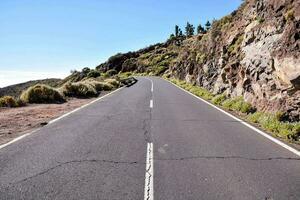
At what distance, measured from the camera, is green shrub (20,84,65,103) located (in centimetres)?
1795

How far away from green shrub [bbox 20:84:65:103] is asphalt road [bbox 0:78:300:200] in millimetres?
8253

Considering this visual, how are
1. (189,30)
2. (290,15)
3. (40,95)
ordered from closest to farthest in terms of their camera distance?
(290,15)
(40,95)
(189,30)

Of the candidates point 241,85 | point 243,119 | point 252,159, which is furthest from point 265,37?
point 252,159

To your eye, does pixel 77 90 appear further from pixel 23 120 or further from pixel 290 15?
pixel 290 15

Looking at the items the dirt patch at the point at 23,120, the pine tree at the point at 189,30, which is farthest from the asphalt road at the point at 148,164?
the pine tree at the point at 189,30

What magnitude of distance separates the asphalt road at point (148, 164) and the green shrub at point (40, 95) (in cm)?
825

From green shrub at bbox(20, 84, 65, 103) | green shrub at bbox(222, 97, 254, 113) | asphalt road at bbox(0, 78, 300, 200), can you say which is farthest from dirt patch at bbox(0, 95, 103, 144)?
green shrub at bbox(222, 97, 254, 113)

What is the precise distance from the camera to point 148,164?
6.54 m

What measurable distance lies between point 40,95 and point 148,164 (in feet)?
44.1

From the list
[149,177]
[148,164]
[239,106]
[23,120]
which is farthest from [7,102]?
[149,177]

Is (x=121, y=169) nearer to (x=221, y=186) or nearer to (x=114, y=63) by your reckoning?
(x=221, y=186)

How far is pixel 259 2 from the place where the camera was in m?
18.3

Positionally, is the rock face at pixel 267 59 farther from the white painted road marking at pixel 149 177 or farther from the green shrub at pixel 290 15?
the white painted road marking at pixel 149 177

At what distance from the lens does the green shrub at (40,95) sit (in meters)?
18.0
